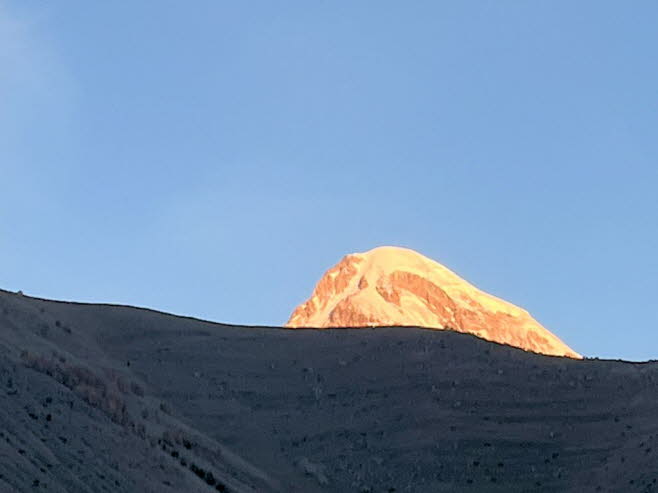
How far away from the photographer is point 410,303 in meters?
128

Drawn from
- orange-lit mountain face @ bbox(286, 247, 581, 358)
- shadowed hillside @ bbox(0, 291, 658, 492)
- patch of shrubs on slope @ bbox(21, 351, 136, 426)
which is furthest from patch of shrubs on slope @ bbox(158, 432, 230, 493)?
orange-lit mountain face @ bbox(286, 247, 581, 358)

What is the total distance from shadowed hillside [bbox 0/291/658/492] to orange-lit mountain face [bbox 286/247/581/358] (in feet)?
247

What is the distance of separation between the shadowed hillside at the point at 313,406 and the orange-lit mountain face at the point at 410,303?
7539cm

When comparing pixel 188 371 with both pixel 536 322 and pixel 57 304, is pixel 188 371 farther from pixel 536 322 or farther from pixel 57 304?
pixel 536 322

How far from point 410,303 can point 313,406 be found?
91764 millimetres

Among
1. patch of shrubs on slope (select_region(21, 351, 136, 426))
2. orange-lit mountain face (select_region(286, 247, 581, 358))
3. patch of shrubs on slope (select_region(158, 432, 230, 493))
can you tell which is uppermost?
orange-lit mountain face (select_region(286, 247, 581, 358))

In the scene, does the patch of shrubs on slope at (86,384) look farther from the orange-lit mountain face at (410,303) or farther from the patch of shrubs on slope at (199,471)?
the orange-lit mountain face at (410,303)

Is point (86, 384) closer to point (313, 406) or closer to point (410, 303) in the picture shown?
point (313, 406)

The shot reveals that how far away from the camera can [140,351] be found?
3872 cm

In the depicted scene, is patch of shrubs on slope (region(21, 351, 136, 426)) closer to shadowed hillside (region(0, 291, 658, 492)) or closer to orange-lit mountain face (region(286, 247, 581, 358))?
shadowed hillside (region(0, 291, 658, 492))

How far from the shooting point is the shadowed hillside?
25.0 meters

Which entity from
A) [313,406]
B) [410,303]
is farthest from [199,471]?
[410,303]

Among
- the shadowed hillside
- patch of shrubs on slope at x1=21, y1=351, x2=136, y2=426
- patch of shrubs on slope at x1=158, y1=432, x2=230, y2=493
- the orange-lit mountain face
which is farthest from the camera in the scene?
the orange-lit mountain face

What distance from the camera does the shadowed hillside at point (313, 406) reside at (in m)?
25.0
